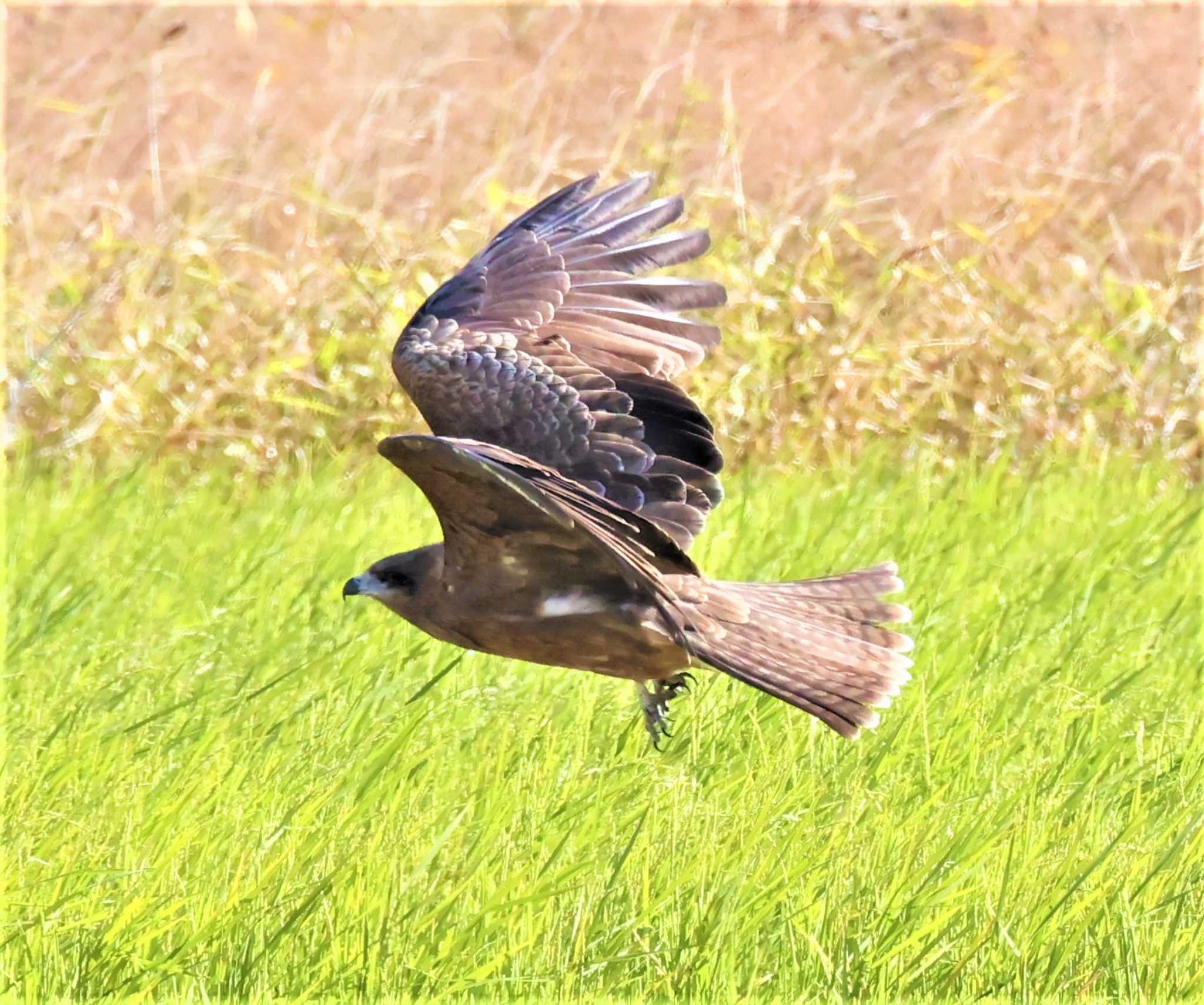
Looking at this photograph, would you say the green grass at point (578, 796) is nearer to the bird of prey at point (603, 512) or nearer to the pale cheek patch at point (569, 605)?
the bird of prey at point (603, 512)

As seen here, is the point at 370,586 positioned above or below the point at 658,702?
above

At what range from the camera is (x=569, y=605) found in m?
5.35

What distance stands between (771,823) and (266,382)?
4.97 metres

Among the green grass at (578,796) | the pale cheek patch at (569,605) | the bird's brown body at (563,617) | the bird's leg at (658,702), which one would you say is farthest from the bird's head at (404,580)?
the bird's leg at (658,702)

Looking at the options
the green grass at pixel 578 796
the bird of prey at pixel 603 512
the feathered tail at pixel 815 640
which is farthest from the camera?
the bird of prey at pixel 603 512

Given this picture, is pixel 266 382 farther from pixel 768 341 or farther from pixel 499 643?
pixel 499 643

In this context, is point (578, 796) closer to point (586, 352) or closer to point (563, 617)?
point (563, 617)

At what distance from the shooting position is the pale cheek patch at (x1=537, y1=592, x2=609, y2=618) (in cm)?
534

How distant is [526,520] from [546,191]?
4.91 metres

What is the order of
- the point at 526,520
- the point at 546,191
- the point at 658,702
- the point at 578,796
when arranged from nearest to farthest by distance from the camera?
1. the point at 578,796
2. the point at 526,520
3. the point at 658,702
4. the point at 546,191

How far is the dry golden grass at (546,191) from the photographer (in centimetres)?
907

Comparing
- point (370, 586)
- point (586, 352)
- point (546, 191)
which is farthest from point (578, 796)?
point (546, 191)

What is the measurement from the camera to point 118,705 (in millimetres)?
5621

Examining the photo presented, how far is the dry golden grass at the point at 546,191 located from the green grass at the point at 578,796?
6.16 feet
